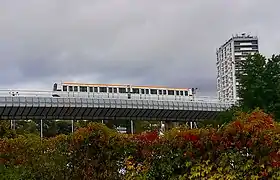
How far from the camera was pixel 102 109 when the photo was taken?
63562 mm

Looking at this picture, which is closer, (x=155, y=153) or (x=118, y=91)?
(x=155, y=153)

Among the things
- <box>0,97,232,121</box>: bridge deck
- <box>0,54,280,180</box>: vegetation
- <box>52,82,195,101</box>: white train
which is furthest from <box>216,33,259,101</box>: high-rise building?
<box>0,54,280,180</box>: vegetation

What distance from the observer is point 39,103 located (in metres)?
59.2

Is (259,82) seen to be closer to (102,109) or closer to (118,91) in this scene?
(102,109)

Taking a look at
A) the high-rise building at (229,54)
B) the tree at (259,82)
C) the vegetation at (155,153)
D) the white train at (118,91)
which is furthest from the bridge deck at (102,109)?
the high-rise building at (229,54)

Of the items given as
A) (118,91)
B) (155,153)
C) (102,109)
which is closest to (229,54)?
(118,91)

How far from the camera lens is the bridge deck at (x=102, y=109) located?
58.7 m

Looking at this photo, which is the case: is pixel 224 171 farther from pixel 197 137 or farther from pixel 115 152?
pixel 115 152

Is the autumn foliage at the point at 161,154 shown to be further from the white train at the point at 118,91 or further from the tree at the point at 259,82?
the white train at the point at 118,91

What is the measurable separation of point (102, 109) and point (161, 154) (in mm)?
54324

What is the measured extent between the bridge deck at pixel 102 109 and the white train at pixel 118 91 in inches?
66.7

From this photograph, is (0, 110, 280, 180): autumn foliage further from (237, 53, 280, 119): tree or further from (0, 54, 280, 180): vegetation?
(237, 53, 280, 119): tree

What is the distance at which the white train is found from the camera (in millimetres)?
65562

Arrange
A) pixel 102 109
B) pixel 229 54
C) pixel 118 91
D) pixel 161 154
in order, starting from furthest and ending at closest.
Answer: pixel 229 54 → pixel 118 91 → pixel 102 109 → pixel 161 154
